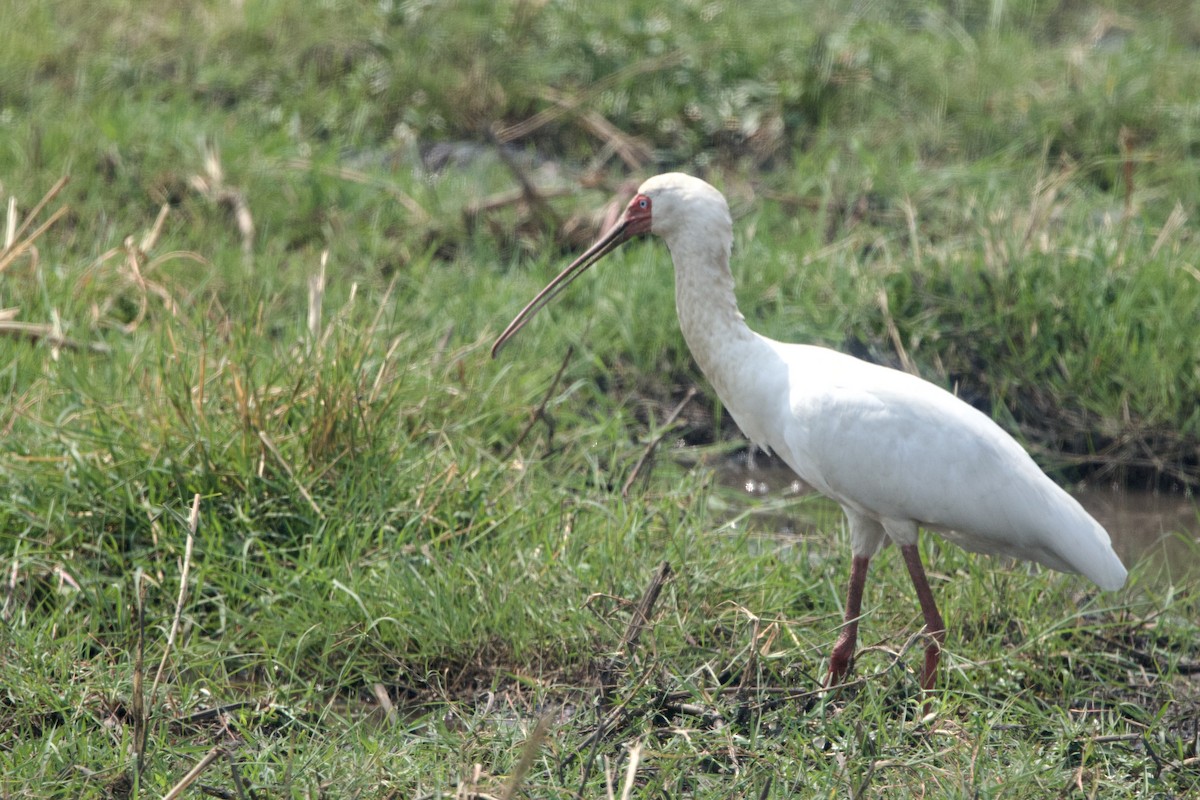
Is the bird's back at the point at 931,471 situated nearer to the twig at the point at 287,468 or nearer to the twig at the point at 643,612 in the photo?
the twig at the point at 643,612

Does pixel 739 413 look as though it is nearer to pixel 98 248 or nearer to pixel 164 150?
pixel 98 248

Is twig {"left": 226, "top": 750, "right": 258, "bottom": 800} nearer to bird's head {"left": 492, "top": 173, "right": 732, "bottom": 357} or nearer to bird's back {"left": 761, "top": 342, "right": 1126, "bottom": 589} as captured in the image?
bird's head {"left": 492, "top": 173, "right": 732, "bottom": 357}

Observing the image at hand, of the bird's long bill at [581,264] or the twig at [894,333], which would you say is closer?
the bird's long bill at [581,264]

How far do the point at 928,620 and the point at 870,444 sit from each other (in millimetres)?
493

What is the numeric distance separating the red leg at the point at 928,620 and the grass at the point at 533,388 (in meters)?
0.06

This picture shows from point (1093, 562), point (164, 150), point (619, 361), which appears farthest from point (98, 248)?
point (1093, 562)

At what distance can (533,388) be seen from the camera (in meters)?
5.43

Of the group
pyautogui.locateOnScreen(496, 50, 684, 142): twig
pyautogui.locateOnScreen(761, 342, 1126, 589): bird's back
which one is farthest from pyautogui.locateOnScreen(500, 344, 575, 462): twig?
pyautogui.locateOnScreen(496, 50, 684, 142): twig

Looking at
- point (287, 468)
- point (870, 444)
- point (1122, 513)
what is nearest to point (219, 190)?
point (287, 468)

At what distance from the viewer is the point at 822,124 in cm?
790

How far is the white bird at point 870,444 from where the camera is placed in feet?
13.0

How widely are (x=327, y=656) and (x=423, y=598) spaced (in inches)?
12.0

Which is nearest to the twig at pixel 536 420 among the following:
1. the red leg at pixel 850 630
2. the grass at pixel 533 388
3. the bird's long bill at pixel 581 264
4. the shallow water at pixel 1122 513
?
the grass at pixel 533 388

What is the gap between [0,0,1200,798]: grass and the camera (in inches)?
143
